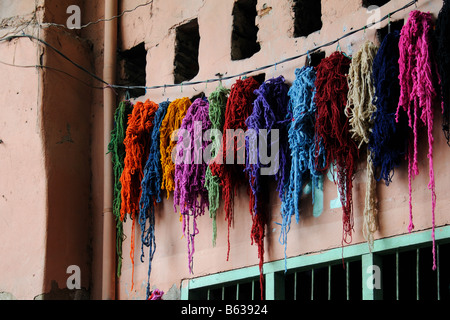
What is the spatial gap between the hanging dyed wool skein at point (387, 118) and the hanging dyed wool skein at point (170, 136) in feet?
4.88

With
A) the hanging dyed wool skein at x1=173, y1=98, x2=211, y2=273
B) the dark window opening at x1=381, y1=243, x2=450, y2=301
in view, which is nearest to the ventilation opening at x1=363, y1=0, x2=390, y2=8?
the hanging dyed wool skein at x1=173, y1=98, x2=211, y2=273

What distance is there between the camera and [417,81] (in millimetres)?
4801

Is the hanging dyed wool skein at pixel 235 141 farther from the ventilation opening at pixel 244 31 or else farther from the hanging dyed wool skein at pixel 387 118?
the hanging dyed wool skein at pixel 387 118

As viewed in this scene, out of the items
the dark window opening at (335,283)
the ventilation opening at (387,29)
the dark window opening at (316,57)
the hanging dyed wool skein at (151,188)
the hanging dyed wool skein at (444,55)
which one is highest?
the ventilation opening at (387,29)

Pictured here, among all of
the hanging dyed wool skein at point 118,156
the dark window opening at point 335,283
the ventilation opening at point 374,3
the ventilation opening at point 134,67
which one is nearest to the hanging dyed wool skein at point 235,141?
the ventilation opening at point 374,3

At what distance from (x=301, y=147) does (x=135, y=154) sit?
1335 mm

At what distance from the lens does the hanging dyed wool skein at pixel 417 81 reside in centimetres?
477

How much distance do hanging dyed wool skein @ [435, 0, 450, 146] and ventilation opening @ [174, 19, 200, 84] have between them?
7.33ft

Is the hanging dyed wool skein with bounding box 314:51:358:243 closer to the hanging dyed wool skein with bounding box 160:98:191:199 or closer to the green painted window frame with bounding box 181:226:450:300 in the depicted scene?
the green painted window frame with bounding box 181:226:450:300

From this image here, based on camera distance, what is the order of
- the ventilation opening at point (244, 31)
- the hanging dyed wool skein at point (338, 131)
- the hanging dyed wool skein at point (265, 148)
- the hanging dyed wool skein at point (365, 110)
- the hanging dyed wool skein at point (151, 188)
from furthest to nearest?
1. the ventilation opening at point (244, 31)
2. the hanging dyed wool skein at point (151, 188)
3. the hanging dyed wool skein at point (265, 148)
4. the hanging dyed wool skein at point (338, 131)
5. the hanging dyed wool skein at point (365, 110)

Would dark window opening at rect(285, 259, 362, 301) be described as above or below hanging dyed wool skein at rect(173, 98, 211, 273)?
below

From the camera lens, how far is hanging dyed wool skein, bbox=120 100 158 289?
612cm
